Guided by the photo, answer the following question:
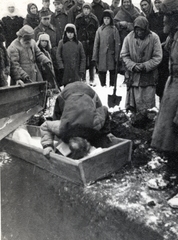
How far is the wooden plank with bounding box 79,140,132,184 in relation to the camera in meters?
3.52

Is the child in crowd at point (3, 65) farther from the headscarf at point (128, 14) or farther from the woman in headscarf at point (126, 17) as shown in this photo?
the headscarf at point (128, 14)

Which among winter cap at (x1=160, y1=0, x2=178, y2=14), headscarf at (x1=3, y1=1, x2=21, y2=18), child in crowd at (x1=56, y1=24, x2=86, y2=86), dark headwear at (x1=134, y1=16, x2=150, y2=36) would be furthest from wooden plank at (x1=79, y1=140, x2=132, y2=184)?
headscarf at (x1=3, y1=1, x2=21, y2=18)

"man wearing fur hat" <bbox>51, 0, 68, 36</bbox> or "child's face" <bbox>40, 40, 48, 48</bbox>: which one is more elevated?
"man wearing fur hat" <bbox>51, 0, 68, 36</bbox>

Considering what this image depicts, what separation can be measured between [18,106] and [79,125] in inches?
82.7

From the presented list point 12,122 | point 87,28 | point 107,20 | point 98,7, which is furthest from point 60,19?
point 12,122

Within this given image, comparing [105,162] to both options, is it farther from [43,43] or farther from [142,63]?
[43,43]

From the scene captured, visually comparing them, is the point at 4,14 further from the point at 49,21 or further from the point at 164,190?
the point at 164,190

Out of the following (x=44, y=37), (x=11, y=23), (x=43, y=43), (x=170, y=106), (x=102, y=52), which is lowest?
(x=102, y=52)

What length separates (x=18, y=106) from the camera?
5359 millimetres

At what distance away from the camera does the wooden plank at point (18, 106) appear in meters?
4.93

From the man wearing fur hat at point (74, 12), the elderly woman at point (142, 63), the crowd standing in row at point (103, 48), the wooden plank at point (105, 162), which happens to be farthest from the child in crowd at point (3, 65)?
the man wearing fur hat at point (74, 12)

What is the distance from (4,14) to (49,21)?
1276 millimetres

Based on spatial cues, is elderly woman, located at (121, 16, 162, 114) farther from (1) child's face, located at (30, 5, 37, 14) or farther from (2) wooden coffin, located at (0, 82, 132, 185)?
(1) child's face, located at (30, 5, 37, 14)

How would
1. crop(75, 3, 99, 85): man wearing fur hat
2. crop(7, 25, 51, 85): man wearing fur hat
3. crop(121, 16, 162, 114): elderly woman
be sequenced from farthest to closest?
crop(75, 3, 99, 85): man wearing fur hat → crop(7, 25, 51, 85): man wearing fur hat → crop(121, 16, 162, 114): elderly woman
